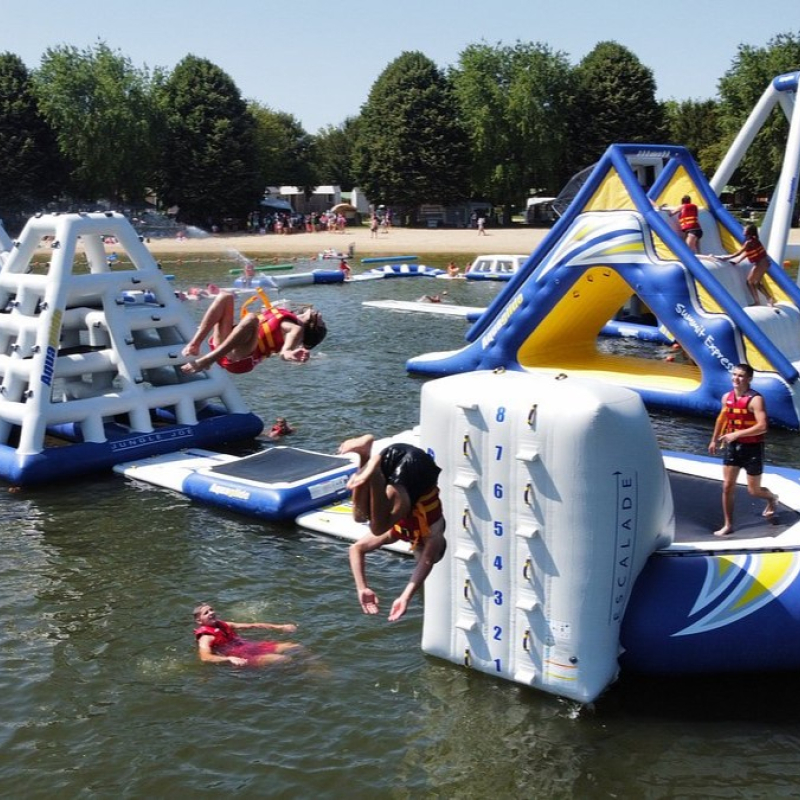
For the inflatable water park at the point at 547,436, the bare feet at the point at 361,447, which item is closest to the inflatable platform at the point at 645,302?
the inflatable water park at the point at 547,436

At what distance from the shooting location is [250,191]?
74.1 m

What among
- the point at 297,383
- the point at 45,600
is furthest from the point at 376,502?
the point at 297,383

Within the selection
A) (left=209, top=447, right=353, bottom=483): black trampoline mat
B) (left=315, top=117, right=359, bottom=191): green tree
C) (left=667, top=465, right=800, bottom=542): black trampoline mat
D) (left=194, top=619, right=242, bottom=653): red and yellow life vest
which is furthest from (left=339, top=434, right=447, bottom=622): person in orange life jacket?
(left=315, top=117, right=359, bottom=191): green tree

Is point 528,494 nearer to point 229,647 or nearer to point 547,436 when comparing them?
point 547,436

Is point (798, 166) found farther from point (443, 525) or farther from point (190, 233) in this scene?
point (190, 233)

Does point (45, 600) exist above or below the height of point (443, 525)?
below

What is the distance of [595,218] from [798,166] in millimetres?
7069

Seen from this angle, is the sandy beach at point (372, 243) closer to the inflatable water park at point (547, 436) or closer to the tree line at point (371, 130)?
the tree line at point (371, 130)

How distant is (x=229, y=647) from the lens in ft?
34.1

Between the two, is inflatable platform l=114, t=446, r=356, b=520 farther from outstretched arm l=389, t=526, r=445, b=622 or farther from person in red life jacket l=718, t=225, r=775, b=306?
person in red life jacket l=718, t=225, r=775, b=306

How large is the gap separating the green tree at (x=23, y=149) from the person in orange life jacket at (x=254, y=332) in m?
65.5

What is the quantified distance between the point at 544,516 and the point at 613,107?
69.3 m

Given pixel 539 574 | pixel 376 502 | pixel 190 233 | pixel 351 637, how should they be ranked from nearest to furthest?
pixel 376 502
pixel 539 574
pixel 351 637
pixel 190 233

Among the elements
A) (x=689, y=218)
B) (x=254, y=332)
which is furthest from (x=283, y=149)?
(x=254, y=332)
